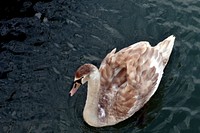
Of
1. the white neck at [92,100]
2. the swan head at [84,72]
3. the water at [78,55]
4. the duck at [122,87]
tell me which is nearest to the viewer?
the swan head at [84,72]

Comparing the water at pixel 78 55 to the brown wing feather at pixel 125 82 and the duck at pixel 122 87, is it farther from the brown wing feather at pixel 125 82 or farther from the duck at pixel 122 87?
the brown wing feather at pixel 125 82

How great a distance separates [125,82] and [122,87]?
0.40ft

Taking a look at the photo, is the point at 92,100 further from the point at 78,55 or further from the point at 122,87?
the point at 78,55

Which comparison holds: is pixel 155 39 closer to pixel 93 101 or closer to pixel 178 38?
pixel 178 38


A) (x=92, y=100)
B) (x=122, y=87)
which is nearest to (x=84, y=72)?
(x=92, y=100)

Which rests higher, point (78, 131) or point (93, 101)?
point (93, 101)

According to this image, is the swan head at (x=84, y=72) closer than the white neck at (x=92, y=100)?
Yes

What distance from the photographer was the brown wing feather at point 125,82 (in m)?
10.1

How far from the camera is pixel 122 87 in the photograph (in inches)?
400

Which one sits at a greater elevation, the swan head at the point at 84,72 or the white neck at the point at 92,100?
the swan head at the point at 84,72

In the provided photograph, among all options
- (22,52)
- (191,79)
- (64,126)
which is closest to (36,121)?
(64,126)

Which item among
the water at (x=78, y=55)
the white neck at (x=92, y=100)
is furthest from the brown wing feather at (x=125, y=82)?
the water at (x=78, y=55)

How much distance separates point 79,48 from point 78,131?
2.35 meters

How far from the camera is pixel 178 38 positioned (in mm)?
12125
